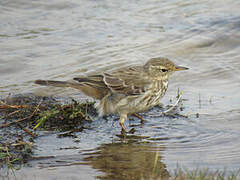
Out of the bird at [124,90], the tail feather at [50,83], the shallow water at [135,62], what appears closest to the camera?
the shallow water at [135,62]

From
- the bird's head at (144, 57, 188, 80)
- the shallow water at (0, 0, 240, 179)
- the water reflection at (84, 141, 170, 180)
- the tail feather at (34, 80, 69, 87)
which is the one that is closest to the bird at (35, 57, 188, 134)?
the bird's head at (144, 57, 188, 80)

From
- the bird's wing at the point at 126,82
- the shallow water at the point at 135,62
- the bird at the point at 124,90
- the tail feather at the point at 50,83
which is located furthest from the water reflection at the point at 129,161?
the tail feather at the point at 50,83

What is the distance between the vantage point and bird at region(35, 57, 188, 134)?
23.4ft

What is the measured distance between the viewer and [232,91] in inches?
338

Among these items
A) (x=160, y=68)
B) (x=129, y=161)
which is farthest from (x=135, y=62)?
(x=129, y=161)

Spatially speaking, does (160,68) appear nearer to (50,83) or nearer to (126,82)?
(126,82)

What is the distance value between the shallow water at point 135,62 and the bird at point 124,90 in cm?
32

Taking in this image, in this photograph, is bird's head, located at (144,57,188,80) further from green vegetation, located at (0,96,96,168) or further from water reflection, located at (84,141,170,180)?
water reflection, located at (84,141,170,180)

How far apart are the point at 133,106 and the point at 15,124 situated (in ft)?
6.35

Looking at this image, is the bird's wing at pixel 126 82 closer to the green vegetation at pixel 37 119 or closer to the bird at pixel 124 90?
the bird at pixel 124 90

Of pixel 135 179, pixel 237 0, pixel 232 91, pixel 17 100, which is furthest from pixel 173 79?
pixel 237 0

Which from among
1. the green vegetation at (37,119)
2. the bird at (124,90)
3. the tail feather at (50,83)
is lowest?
the green vegetation at (37,119)

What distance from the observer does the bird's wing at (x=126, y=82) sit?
7207 millimetres

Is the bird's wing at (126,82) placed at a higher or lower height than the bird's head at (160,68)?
lower
